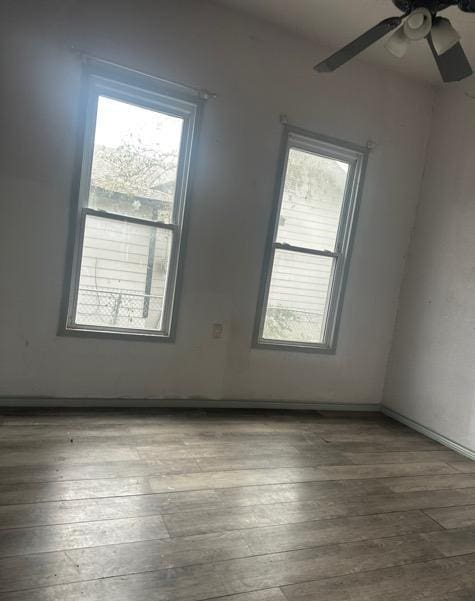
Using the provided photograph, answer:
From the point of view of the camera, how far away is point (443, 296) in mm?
3373

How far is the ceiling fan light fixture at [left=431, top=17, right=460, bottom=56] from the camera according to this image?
5.63ft

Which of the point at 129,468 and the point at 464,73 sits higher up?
the point at 464,73

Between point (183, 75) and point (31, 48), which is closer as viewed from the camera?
point (31, 48)

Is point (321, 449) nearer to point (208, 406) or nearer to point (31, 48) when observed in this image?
point (208, 406)

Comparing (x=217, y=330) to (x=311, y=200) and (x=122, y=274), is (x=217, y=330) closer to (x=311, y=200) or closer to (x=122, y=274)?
(x=122, y=274)

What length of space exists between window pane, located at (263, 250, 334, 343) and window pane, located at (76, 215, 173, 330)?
0.93 metres

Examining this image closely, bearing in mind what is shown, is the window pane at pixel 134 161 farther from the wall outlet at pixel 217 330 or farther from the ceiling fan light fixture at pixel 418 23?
the ceiling fan light fixture at pixel 418 23

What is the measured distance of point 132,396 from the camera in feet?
10.0

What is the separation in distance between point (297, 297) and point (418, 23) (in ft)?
6.97

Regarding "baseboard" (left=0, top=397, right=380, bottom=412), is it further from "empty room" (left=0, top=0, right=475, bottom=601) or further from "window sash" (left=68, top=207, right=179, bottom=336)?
"window sash" (left=68, top=207, right=179, bottom=336)

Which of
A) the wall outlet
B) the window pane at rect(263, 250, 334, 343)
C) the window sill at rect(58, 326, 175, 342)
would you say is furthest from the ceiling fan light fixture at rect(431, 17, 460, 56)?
the window sill at rect(58, 326, 175, 342)

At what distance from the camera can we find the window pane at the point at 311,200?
3313mm

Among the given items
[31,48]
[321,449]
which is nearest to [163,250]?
[31,48]

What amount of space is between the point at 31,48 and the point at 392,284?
3319mm
